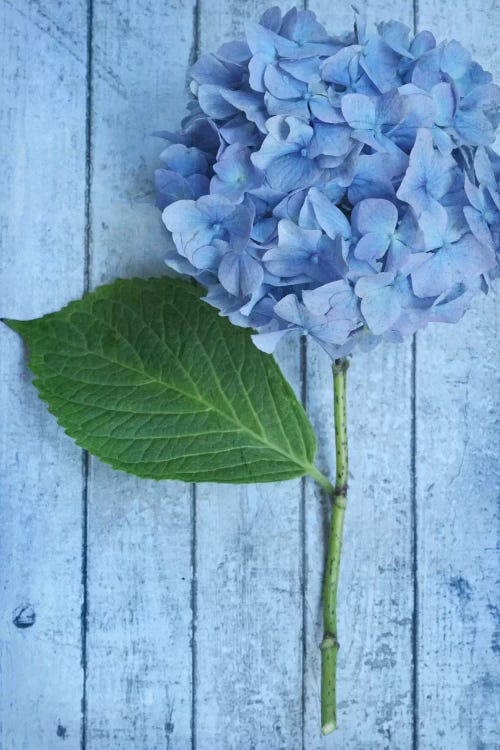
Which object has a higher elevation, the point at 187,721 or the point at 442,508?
the point at 442,508

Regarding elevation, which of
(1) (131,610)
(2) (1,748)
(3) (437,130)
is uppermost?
(3) (437,130)

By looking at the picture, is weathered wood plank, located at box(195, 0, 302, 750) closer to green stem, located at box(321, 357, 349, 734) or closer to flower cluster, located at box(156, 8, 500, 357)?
green stem, located at box(321, 357, 349, 734)

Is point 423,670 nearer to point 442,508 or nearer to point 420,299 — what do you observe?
point 442,508

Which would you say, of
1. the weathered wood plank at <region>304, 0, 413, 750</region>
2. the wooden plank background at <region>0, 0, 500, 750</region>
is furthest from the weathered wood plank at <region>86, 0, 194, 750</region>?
the weathered wood plank at <region>304, 0, 413, 750</region>

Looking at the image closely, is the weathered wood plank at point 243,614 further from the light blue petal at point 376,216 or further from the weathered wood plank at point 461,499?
the light blue petal at point 376,216

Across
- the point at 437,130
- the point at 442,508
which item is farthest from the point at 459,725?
the point at 437,130

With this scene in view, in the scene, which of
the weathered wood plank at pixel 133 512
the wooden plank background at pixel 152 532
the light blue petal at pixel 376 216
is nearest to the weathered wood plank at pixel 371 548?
the wooden plank background at pixel 152 532

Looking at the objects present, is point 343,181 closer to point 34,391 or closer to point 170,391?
point 170,391
